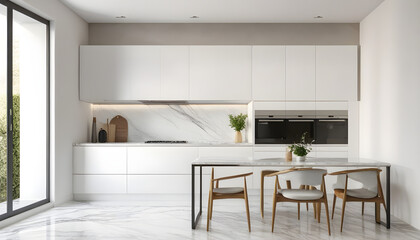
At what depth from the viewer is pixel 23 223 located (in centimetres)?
462

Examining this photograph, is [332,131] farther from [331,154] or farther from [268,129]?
[268,129]

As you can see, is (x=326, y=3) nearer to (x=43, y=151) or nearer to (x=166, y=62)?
(x=166, y=62)

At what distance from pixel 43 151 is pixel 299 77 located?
3.70m

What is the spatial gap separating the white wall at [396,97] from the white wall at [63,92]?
13.7 feet

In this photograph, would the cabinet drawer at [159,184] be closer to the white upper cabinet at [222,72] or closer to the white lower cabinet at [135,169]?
the white lower cabinet at [135,169]

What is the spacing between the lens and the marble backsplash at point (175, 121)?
266 inches

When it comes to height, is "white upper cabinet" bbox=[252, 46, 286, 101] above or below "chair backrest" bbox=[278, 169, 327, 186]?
above

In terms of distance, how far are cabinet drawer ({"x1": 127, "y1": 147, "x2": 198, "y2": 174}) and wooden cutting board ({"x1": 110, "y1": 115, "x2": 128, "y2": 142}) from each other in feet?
2.43

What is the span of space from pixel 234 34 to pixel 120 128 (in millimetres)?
2360

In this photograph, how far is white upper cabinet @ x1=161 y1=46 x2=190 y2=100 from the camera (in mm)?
6199

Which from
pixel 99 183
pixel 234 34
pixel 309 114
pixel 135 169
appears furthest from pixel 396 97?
pixel 99 183

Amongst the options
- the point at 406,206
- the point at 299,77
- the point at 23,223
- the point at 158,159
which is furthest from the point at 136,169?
the point at 406,206

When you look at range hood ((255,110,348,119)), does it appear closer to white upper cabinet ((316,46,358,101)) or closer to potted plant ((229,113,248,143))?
white upper cabinet ((316,46,358,101))

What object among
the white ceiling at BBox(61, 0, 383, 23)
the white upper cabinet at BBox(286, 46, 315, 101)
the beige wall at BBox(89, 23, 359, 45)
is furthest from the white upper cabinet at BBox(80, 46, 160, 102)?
the white upper cabinet at BBox(286, 46, 315, 101)
